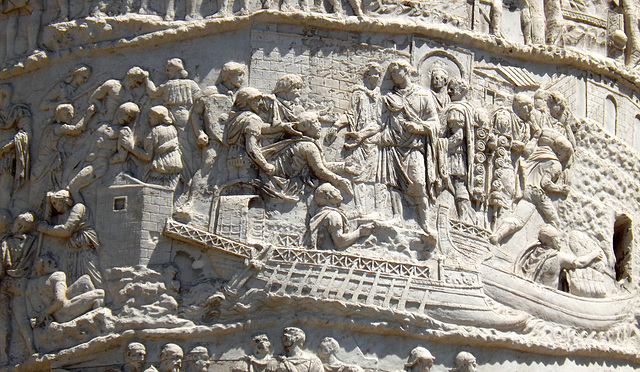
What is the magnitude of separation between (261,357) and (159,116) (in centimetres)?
336

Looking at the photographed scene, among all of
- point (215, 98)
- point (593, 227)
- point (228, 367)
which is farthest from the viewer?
point (593, 227)

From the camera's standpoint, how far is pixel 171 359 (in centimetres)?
1617

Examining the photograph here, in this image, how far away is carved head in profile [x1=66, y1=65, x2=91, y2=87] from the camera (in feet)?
58.4

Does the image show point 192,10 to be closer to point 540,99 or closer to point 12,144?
point 12,144

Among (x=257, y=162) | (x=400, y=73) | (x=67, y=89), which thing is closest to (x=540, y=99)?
(x=400, y=73)

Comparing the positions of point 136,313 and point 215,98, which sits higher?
point 215,98

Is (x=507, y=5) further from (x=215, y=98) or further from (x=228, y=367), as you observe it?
(x=228, y=367)

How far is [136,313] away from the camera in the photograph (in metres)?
16.4

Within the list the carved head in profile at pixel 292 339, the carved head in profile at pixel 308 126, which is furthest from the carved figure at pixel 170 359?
the carved head in profile at pixel 308 126

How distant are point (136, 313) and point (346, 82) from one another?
4.04 metres

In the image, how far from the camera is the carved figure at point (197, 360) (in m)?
16.2

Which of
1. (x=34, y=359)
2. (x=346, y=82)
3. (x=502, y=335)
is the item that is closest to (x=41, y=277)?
(x=34, y=359)

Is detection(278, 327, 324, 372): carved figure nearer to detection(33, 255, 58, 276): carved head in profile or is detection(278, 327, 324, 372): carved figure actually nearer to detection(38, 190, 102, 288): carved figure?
detection(38, 190, 102, 288): carved figure

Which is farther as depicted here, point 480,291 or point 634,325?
point 634,325
